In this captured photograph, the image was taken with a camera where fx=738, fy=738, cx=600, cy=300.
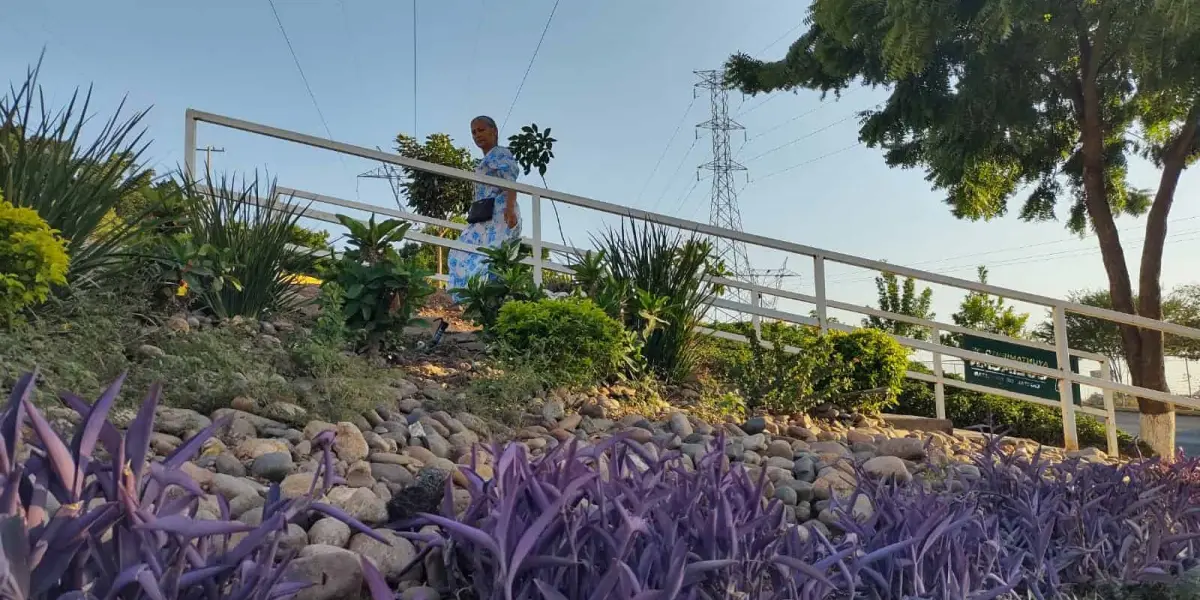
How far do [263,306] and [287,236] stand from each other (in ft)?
1.40

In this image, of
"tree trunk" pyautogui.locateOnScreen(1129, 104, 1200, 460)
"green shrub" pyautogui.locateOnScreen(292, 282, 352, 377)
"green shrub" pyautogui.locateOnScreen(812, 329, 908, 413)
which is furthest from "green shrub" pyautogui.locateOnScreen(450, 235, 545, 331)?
"tree trunk" pyautogui.locateOnScreen(1129, 104, 1200, 460)

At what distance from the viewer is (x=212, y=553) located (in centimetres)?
109

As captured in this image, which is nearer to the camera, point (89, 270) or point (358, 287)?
point (89, 270)

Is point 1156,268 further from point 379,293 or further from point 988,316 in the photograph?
point 379,293

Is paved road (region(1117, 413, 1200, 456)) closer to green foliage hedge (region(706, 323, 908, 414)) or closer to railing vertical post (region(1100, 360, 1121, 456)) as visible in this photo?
railing vertical post (region(1100, 360, 1121, 456))

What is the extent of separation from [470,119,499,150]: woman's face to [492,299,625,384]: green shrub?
261cm

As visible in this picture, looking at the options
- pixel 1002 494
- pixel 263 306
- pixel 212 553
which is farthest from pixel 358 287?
pixel 1002 494

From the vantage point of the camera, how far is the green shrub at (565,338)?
347 cm

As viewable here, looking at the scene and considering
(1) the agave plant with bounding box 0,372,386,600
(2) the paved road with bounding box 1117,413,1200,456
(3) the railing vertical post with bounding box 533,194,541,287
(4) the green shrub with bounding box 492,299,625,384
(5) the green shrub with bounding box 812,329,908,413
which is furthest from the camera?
(2) the paved road with bounding box 1117,413,1200,456

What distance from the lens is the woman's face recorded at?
585 centimetres

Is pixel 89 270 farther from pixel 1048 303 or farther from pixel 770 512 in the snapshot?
pixel 1048 303

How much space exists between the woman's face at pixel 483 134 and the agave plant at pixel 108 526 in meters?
5.08

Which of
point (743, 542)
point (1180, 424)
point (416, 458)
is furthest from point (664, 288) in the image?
point (1180, 424)

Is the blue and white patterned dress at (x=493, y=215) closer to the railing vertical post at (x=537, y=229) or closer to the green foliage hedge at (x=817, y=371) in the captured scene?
the railing vertical post at (x=537, y=229)
